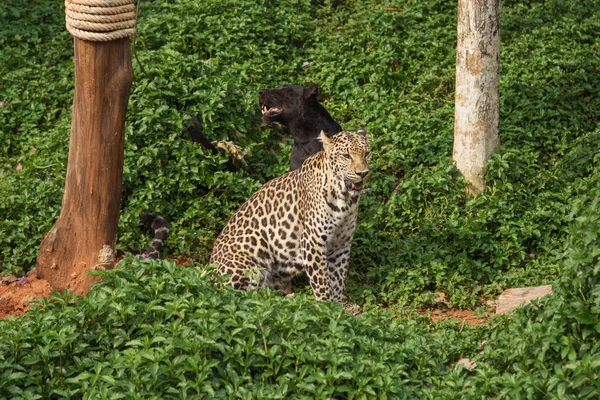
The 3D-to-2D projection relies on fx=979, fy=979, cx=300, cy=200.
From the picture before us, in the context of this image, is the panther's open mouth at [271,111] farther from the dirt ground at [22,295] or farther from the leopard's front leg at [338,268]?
the dirt ground at [22,295]

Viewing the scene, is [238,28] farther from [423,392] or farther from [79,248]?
[423,392]

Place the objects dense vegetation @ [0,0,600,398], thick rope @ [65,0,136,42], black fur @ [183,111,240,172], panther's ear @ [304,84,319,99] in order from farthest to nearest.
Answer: panther's ear @ [304,84,319,99] → black fur @ [183,111,240,172] → thick rope @ [65,0,136,42] → dense vegetation @ [0,0,600,398]

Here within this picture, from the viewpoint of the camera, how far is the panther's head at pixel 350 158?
8.98m

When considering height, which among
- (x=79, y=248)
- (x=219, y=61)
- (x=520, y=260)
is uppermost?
(x=219, y=61)

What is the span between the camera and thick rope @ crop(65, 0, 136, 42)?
770 centimetres

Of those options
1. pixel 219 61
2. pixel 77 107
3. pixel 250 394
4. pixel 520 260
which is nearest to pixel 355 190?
pixel 520 260

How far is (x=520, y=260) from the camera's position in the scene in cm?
976

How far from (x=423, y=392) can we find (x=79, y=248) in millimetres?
3394

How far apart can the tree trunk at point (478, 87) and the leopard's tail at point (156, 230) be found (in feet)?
10.8

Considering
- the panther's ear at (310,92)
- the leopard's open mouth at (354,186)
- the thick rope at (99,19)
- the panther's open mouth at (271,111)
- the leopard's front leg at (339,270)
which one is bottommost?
the leopard's front leg at (339,270)

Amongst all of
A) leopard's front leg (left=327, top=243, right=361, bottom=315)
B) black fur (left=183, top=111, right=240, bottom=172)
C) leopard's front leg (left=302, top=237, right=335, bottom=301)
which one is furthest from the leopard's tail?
leopard's front leg (left=327, top=243, right=361, bottom=315)

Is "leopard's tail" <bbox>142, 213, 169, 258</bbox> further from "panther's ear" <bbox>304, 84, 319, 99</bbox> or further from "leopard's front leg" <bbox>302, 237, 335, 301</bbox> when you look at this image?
"panther's ear" <bbox>304, 84, 319, 99</bbox>

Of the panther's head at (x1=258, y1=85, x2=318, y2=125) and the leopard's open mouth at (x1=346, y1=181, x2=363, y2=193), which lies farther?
the panther's head at (x1=258, y1=85, x2=318, y2=125)

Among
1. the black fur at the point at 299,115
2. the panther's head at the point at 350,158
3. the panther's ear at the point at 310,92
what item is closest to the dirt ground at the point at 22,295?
the panther's head at the point at 350,158
